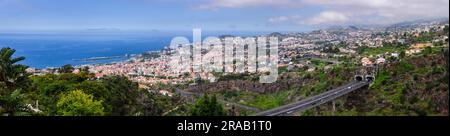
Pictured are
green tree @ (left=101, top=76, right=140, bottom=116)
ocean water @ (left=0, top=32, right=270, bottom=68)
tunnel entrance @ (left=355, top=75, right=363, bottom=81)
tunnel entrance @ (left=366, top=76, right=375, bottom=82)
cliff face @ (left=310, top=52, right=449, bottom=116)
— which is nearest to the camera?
cliff face @ (left=310, top=52, right=449, bottom=116)

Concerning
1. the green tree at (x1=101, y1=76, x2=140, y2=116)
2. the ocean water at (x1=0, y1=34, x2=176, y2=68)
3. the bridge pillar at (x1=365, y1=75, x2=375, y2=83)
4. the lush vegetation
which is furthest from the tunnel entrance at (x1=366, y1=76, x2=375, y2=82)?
the ocean water at (x1=0, y1=34, x2=176, y2=68)

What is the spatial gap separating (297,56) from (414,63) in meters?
14.5

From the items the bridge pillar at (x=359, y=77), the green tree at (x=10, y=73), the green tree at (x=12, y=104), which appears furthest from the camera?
the bridge pillar at (x=359, y=77)

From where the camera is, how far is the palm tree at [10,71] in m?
13.8

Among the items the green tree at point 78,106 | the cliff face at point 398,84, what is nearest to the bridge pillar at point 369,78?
the cliff face at point 398,84

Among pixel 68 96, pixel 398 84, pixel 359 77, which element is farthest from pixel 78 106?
pixel 359 77

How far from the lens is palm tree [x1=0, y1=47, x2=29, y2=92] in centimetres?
1384

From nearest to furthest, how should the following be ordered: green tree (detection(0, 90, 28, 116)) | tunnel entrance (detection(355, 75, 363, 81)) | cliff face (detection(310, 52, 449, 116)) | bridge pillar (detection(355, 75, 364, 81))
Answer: green tree (detection(0, 90, 28, 116)), cliff face (detection(310, 52, 449, 116)), bridge pillar (detection(355, 75, 364, 81)), tunnel entrance (detection(355, 75, 363, 81))

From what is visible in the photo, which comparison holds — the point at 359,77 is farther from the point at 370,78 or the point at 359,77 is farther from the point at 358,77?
A: the point at 370,78

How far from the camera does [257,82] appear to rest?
22016 mm

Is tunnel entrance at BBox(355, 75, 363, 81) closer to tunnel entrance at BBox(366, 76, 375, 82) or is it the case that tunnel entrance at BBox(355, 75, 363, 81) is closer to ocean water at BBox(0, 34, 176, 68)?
tunnel entrance at BBox(366, 76, 375, 82)

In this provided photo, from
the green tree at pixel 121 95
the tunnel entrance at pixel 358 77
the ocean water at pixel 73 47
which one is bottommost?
the green tree at pixel 121 95

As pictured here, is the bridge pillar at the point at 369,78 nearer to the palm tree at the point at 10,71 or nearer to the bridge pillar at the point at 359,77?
the bridge pillar at the point at 359,77
